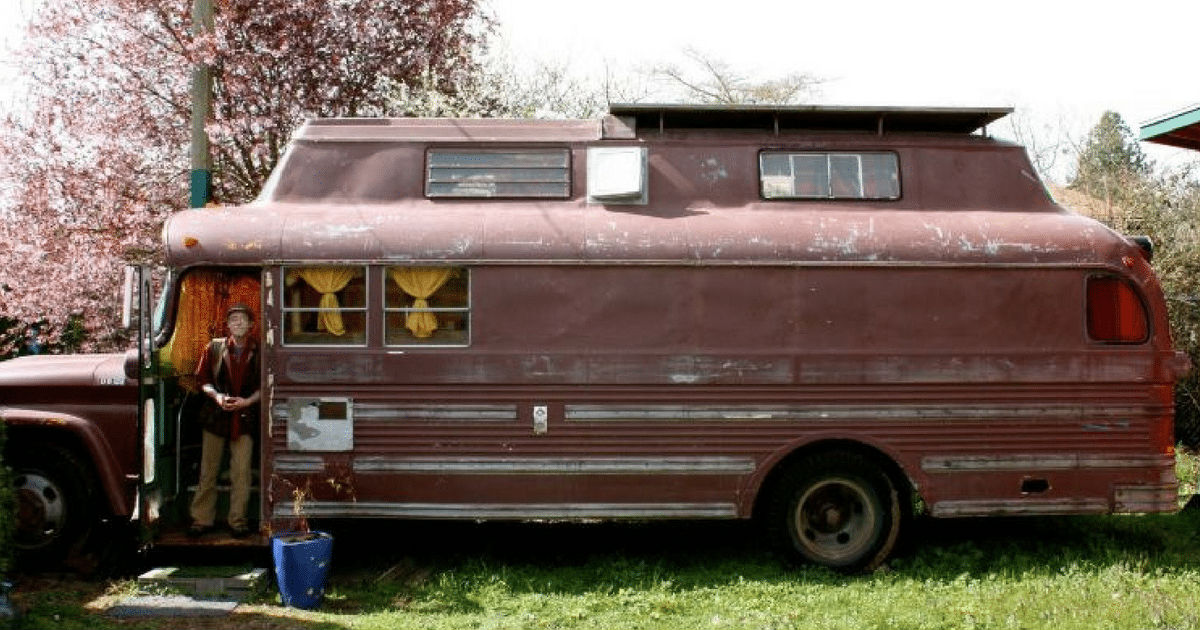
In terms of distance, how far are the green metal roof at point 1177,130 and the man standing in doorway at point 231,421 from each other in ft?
26.0

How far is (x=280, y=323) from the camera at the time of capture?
718 cm

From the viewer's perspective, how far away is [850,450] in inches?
290

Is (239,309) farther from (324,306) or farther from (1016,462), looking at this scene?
(1016,462)

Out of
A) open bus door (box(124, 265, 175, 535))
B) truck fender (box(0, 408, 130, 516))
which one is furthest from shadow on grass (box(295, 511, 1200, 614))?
truck fender (box(0, 408, 130, 516))

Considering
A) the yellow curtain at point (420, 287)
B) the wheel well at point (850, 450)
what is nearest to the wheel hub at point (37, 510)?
the yellow curtain at point (420, 287)

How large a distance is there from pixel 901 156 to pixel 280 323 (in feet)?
15.2

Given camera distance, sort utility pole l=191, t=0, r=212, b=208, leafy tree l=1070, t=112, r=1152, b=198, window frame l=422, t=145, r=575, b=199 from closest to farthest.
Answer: window frame l=422, t=145, r=575, b=199
utility pole l=191, t=0, r=212, b=208
leafy tree l=1070, t=112, r=1152, b=198

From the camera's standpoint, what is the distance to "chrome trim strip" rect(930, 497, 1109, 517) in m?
7.26

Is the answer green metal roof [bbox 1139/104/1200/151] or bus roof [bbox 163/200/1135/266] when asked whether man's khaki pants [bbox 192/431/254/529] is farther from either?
green metal roof [bbox 1139/104/1200/151]

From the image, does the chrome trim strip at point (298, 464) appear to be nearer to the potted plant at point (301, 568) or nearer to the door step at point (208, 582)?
the potted plant at point (301, 568)

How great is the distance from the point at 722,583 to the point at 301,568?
2822 mm

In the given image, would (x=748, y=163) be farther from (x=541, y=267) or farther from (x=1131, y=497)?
(x=1131, y=497)

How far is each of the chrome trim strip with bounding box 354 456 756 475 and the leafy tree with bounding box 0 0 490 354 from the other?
7.03m

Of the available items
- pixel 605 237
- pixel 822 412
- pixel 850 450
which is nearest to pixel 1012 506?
pixel 850 450
